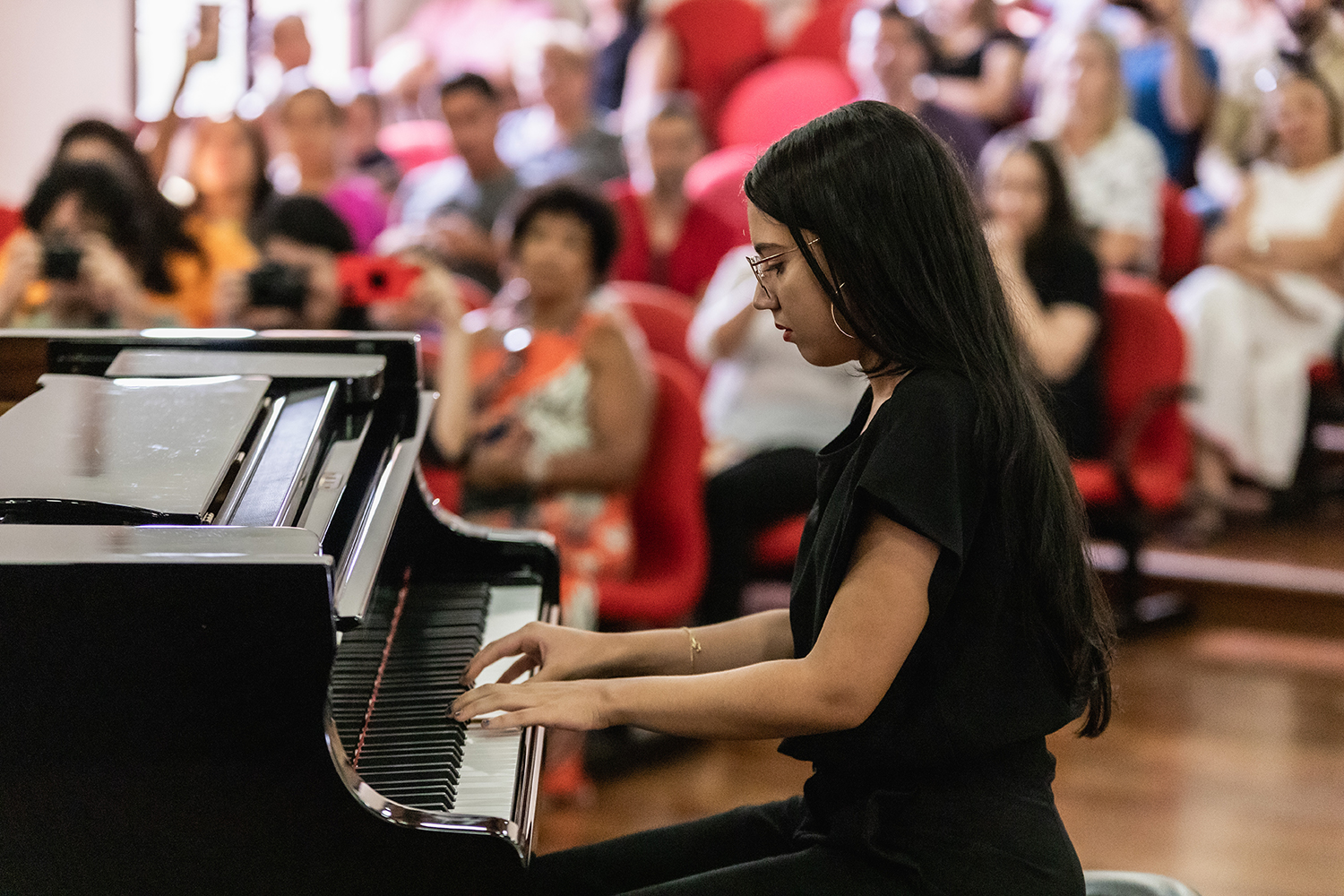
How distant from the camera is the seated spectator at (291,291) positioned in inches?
112

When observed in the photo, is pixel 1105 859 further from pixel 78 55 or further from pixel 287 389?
pixel 78 55

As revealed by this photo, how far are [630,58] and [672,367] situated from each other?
3.44 m

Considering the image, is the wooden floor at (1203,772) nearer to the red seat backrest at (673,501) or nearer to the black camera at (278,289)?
the red seat backrest at (673,501)

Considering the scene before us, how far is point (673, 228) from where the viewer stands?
4.33 meters

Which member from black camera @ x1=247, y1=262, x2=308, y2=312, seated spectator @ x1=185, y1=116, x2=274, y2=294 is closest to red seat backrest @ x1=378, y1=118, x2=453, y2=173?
seated spectator @ x1=185, y1=116, x2=274, y2=294

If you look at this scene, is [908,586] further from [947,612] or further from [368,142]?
[368,142]

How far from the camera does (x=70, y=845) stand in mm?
1022

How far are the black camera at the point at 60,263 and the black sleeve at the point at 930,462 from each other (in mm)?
2071

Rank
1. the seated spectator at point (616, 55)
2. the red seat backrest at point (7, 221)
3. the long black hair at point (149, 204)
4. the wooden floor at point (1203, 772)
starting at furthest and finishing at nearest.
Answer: the seated spectator at point (616, 55)
the red seat backrest at point (7, 221)
the long black hair at point (149, 204)
the wooden floor at point (1203, 772)

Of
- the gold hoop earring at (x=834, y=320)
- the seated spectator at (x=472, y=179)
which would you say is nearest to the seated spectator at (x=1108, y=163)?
the seated spectator at (x=472, y=179)

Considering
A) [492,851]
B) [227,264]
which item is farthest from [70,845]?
[227,264]

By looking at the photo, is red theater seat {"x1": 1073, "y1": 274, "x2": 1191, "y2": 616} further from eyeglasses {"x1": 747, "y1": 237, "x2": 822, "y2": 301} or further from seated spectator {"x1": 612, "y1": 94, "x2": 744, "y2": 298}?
eyeglasses {"x1": 747, "y1": 237, "x2": 822, "y2": 301}

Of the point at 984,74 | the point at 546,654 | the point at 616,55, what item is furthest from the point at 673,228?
the point at 546,654

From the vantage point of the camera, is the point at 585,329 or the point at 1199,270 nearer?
the point at 585,329
